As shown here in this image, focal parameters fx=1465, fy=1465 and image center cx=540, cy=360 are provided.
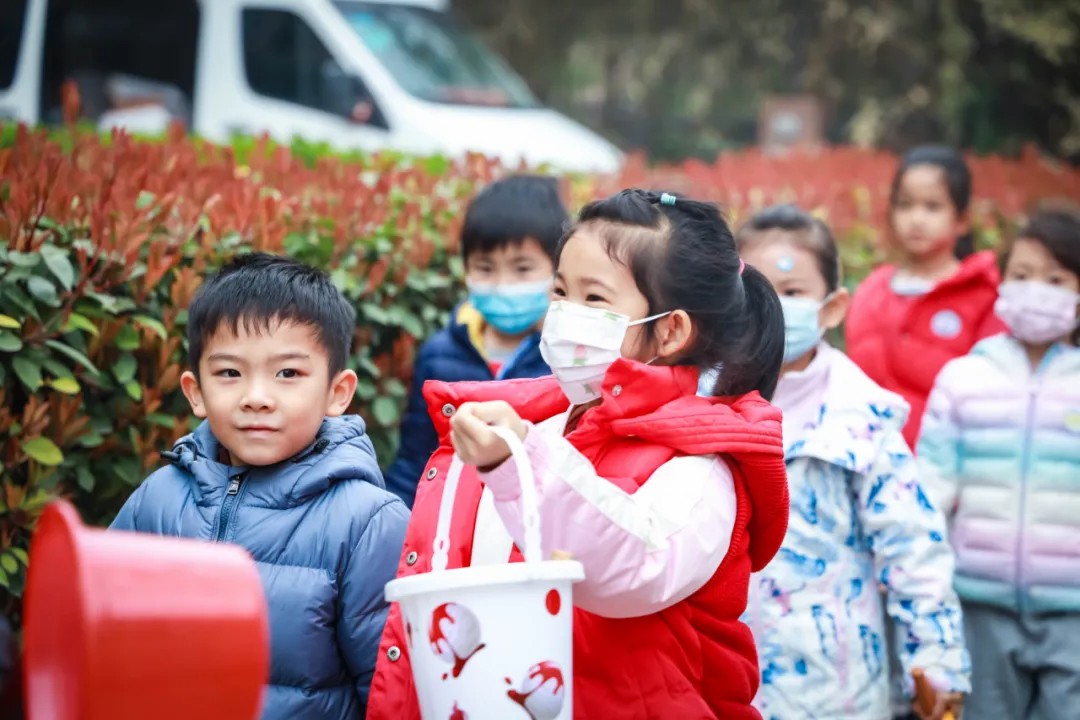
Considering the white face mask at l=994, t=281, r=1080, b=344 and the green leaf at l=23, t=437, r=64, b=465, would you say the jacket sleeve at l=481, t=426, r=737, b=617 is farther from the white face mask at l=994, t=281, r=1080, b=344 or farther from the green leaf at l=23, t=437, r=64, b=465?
the white face mask at l=994, t=281, r=1080, b=344

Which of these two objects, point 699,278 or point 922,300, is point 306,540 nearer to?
point 699,278

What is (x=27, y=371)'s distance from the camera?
12.3ft

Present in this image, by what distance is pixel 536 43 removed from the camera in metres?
19.0

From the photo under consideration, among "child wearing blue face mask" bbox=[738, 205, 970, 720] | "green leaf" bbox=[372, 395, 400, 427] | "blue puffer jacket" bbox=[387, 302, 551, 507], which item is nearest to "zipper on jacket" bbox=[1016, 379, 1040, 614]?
"child wearing blue face mask" bbox=[738, 205, 970, 720]

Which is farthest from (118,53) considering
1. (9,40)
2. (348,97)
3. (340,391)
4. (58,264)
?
(340,391)

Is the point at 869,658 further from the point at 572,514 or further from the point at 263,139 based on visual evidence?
the point at 263,139

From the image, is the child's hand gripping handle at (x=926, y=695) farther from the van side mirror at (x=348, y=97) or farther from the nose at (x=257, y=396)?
the van side mirror at (x=348, y=97)

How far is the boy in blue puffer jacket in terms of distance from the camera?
3.04m

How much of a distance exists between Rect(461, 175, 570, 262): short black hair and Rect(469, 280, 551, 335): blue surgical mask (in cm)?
15

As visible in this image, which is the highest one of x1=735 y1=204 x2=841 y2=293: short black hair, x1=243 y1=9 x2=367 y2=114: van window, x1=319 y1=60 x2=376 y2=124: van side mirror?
x1=243 y1=9 x2=367 y2=114: van window

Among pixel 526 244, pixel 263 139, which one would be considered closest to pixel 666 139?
pixel 263 139

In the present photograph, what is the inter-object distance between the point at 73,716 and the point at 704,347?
1.49 meters

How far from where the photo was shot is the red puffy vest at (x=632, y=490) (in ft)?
9.08

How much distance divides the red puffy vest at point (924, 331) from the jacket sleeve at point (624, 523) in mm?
3076
